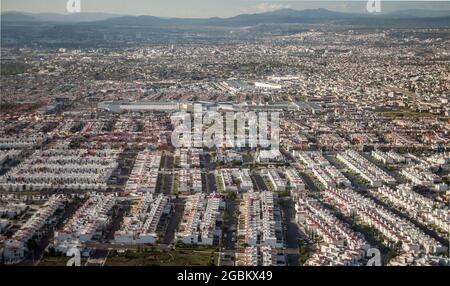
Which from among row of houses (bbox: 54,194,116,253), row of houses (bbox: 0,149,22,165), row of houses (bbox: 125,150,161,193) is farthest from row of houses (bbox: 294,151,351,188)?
row of houses (bbox: 0,149,22,165)

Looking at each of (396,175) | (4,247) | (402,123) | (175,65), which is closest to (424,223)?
(396,175)

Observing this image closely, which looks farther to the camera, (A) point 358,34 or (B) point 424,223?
(A) point 358,34

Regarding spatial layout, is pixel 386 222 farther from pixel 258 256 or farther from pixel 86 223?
pixel 86 223

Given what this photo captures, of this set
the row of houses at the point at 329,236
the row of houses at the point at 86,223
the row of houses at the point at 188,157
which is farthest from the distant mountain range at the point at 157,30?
the row of houses at the point at 86,223

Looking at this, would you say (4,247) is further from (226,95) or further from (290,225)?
(226,95)

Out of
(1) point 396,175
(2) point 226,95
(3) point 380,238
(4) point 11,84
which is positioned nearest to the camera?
(3) point 380,238
